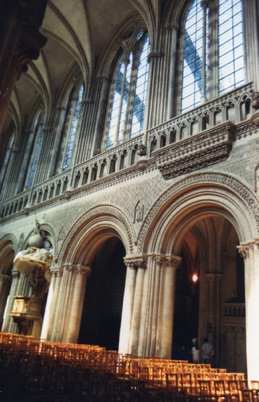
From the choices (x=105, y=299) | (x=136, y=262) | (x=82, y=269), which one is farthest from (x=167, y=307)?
(x=105, y=299)

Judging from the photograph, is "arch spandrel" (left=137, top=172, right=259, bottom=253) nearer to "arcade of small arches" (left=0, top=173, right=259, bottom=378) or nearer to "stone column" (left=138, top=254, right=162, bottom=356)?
"arcade of small arches" (left=0, top=173, right=259, bottom=378)

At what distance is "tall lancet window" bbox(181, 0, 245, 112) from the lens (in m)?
11.6

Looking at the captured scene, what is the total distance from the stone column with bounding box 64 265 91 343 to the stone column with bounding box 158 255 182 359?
4.65m

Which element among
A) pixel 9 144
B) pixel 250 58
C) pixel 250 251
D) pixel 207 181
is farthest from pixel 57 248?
pixel 9 144

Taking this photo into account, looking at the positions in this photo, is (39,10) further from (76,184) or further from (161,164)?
(76,184)

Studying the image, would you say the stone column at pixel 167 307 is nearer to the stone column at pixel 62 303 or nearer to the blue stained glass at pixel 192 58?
the stone column at pixel 62 303

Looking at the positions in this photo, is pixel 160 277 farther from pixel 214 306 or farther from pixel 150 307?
pixel 214 306

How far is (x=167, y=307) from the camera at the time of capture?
10484 millimetres

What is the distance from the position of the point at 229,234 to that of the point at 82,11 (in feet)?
39.7

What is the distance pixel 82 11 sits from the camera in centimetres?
1691

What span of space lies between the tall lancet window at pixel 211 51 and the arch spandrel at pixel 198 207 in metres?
3.25

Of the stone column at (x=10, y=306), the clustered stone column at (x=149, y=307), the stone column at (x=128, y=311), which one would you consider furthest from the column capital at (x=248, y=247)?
the stone column at (x=10, y=306)

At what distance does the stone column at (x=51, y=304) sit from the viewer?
14039mm

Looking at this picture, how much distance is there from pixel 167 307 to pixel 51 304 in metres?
5.76
